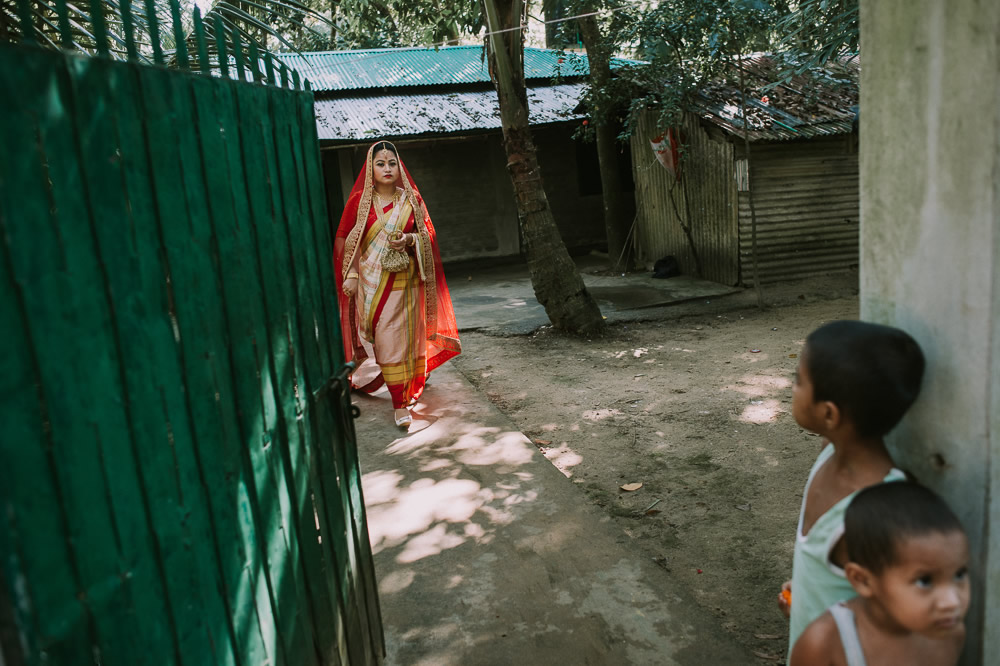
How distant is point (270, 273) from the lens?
6.19 ft

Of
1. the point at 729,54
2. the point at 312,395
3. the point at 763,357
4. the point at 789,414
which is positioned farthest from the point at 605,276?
the point at 312,395

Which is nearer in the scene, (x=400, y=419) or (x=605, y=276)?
(x=400, y=419)

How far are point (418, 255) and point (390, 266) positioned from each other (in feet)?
0.70

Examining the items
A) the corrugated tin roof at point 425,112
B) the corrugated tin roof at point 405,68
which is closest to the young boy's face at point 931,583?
the corrugated tin roof at point 425,112

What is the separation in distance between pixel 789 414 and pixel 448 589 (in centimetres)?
314

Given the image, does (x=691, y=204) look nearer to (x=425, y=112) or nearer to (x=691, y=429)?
(x=425, y=112)

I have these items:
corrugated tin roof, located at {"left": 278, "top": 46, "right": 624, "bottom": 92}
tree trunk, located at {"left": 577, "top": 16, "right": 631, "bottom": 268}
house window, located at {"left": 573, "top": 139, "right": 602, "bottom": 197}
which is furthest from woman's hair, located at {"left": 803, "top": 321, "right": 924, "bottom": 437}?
house window, located at {"left": 573, "top": 139, "right": 602, "bottom": 197}

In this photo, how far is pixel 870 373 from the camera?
58.7 inches

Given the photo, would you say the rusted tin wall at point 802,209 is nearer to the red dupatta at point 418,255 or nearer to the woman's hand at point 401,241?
the red dupatta at point 418,255

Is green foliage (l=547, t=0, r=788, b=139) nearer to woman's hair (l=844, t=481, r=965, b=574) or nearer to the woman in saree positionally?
the woman in saree

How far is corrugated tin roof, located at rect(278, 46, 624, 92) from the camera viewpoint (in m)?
13.0

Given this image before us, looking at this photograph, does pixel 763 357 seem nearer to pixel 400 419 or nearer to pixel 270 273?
pixel 400 419

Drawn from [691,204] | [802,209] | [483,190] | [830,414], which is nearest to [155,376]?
[830,414]

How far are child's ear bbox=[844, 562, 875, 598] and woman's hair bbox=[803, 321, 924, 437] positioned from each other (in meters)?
0.27
